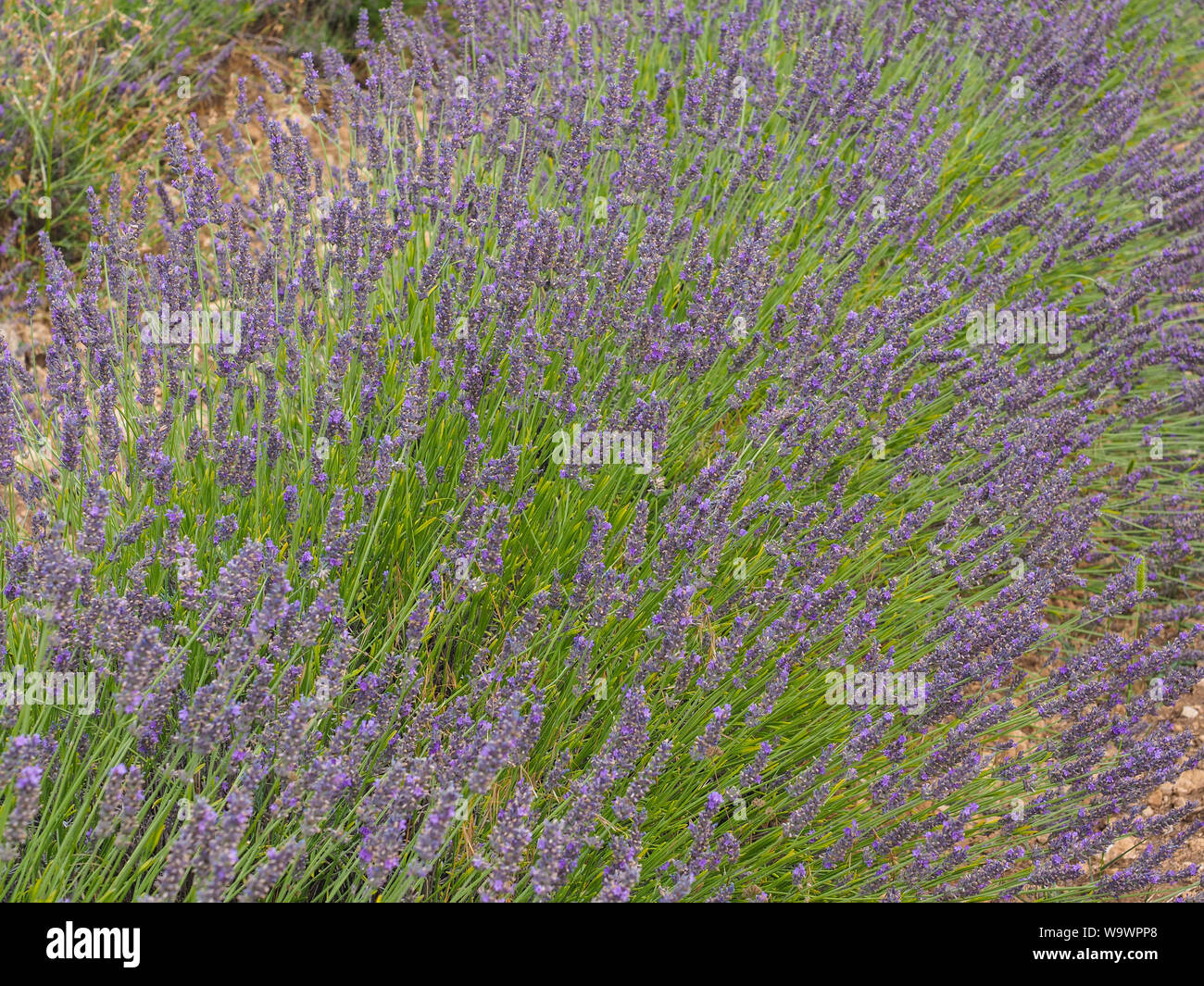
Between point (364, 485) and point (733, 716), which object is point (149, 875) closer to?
point (364, 485)

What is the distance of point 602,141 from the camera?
303 centimetres

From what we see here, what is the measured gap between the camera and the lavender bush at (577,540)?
63.7 inches
